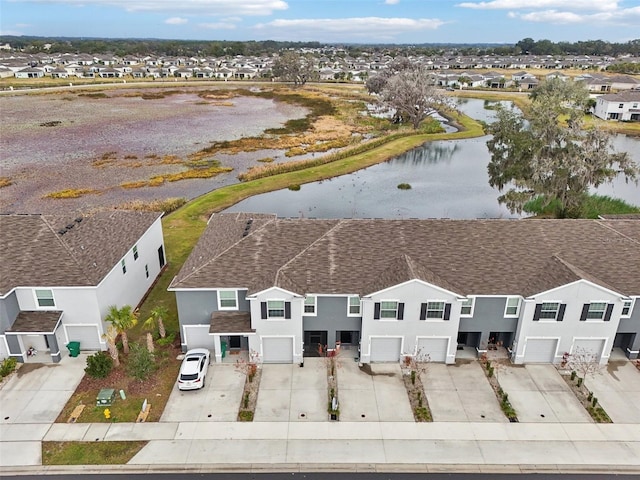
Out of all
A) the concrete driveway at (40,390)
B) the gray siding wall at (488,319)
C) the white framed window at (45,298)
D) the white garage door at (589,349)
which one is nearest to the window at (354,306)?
the gray siding wall at (488,319)

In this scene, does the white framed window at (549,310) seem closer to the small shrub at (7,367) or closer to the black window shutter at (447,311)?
the black window shutter at (447,311)

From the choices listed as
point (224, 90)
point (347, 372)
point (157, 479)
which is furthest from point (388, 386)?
point (224, 90)

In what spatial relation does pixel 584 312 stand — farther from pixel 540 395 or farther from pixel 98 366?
pixel 98 366

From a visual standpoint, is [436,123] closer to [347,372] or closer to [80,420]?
[347,372]

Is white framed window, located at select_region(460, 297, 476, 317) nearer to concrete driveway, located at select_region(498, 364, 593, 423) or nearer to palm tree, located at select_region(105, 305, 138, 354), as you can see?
concrete driveway, located at select_region(498, 364, 593, 423)

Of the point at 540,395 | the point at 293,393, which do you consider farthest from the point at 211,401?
the point at 540,395

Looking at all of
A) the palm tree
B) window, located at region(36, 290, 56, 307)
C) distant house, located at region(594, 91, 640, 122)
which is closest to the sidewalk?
the palm tree

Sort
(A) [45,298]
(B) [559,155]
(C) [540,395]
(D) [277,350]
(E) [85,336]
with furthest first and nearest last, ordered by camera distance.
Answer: (B) [559,155] → (E) [85,336] → (D) [277,350] → (A) [45,298] → (C) [540,395]
